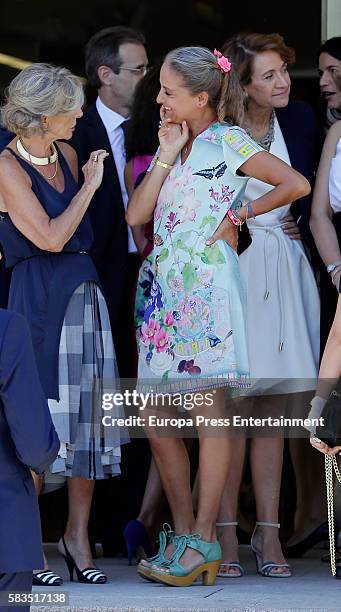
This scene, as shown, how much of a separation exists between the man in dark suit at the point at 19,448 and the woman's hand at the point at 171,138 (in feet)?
4.62

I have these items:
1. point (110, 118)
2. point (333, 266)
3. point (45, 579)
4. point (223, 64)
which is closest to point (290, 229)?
point (333, 266)

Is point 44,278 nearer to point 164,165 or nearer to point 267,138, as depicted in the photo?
point 164,165

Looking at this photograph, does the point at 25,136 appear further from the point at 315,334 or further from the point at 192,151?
the point at 315,334

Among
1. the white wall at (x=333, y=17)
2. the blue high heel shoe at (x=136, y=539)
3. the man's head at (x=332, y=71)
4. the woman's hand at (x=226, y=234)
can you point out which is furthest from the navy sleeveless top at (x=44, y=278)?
the white wall at (x=333, y=17)

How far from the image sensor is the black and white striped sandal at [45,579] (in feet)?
14.6

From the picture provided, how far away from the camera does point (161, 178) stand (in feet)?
14.8

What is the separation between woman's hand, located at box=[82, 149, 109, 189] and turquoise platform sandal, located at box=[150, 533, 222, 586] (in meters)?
1.16

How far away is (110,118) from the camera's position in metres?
5.20

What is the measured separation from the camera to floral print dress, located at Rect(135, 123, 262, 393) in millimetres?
4340

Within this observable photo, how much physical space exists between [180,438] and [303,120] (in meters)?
1.27

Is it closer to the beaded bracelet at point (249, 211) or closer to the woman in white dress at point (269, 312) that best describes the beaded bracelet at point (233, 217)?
the beaded bracelet at point (249, 211)

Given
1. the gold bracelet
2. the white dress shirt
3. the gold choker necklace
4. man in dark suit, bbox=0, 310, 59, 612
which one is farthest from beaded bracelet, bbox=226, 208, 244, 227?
man in dark suit, bbox=0, 310, 59, 612

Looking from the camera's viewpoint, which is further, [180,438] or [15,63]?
[15,63]

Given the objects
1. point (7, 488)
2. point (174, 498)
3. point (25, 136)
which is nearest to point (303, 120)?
point (25, 136)
